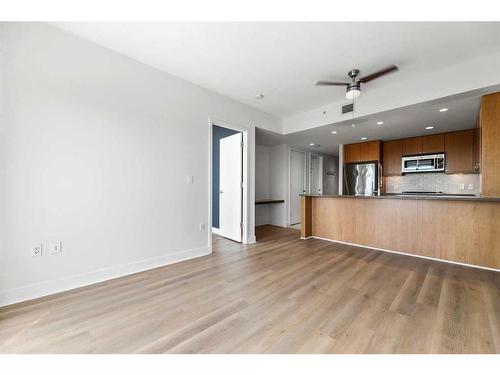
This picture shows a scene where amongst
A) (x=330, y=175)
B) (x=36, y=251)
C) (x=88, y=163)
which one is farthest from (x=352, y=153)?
(x=36, y=251)

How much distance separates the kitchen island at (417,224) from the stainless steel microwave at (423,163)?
2346 mm

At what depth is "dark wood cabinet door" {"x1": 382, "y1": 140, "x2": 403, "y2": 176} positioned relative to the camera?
17.8 feet

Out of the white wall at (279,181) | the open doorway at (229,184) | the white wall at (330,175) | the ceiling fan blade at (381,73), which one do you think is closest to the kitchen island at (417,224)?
the open doorway at (229,184)

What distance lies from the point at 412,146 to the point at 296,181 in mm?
2952

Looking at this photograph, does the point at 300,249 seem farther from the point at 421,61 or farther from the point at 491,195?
the point at 421,61

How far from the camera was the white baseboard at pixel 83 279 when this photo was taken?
1.92 m

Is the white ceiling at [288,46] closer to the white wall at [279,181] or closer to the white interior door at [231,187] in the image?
the white interior door at [231,187]

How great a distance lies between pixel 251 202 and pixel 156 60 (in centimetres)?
268

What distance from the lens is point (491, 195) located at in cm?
273

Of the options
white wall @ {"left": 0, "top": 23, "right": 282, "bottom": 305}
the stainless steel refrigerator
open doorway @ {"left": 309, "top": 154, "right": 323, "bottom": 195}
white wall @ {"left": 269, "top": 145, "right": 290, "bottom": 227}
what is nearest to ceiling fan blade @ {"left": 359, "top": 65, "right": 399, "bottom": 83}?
white wall @ {"left": 0, "top": 23, "right": 282, "bottom": 305}

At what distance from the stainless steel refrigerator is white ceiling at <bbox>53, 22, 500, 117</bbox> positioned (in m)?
3.10

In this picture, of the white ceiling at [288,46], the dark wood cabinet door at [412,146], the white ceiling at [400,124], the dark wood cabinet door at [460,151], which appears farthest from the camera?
the dark wood cabinet door at [412,146]
